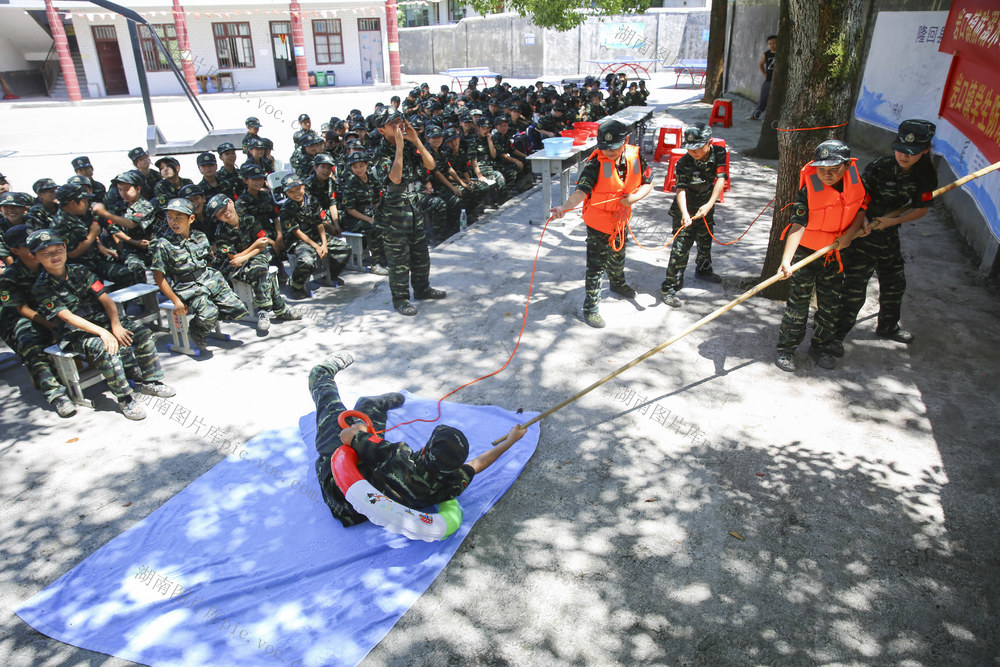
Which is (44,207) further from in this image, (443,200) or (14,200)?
(443,200)

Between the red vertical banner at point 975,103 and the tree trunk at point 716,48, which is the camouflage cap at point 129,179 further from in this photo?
the tree trunk at point 716,48

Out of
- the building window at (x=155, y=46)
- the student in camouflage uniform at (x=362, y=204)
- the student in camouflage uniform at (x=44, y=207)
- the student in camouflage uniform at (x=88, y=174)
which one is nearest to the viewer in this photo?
the student in camouflage uniform at (x=44, y=207)

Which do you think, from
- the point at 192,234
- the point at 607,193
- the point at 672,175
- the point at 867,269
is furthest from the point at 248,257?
the point at 672,175

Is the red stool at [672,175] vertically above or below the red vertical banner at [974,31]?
below

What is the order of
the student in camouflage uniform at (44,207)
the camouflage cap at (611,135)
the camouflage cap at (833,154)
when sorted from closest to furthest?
the camouflage cap at (833,154) → the camouflage cap at (611,135) → the student in camouflage uniform at (44,207)

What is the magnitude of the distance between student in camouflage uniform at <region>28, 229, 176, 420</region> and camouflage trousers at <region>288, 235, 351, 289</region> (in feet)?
6.80

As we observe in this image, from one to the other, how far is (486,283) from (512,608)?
4.58 meters

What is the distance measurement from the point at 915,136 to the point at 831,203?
0.75m

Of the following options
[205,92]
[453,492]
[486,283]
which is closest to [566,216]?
[486,283]

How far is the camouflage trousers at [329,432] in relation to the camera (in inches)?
157

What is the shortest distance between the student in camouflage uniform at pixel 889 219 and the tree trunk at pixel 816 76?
0.68 m

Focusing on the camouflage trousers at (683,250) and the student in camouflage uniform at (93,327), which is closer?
the student in camouflage uniform at (93,327)

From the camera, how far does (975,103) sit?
22.9 feet

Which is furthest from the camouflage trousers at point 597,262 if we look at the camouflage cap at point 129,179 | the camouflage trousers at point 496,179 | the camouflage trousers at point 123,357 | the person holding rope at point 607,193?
the camouflage cap at point 129,179
